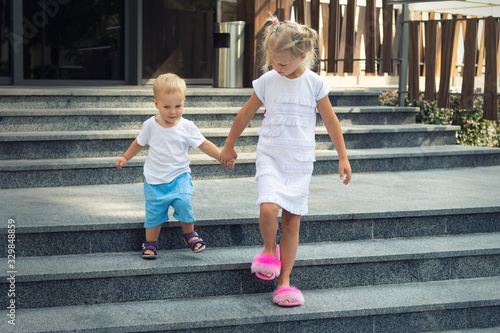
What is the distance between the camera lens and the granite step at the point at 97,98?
233 inches

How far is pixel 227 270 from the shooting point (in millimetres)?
3602

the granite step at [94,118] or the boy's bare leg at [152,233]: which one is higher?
the granite step at [94,118]

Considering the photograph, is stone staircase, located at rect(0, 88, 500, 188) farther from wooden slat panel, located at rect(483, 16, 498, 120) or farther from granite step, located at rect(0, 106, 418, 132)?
wooden slat panel, located at rect(483, 16, 498, 120)

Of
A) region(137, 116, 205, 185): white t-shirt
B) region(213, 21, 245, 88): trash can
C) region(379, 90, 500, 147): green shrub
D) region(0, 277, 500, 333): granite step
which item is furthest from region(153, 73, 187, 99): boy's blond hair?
region(213, 21, 245, 88): trash can

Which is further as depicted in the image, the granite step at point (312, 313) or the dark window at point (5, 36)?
the dark window at point (5, 36)

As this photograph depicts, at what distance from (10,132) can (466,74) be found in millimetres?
4848

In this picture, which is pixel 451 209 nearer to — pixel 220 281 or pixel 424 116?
pixel 220 281

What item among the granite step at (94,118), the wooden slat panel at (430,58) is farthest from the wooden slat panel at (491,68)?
the granite step at (94,118)

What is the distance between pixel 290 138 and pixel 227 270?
0.84 meters

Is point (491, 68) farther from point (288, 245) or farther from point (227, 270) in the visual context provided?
point (227, 270)

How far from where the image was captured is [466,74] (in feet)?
23.2

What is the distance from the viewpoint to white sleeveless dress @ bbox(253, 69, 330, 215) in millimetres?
3430

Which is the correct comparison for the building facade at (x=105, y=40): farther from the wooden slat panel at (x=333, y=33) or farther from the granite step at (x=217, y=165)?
the granite step at (x=217, y=165)

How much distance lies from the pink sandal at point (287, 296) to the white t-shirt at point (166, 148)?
917 mm
